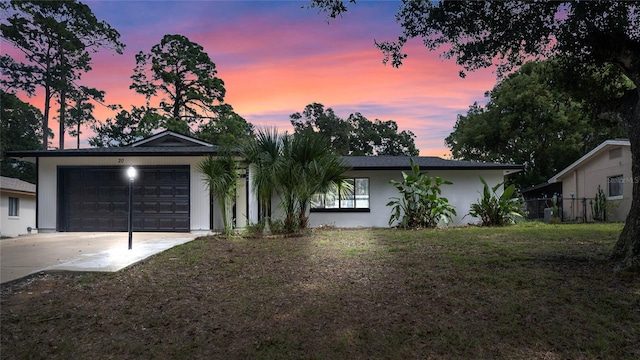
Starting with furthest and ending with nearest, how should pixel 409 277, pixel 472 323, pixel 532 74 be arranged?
pixel 532 74
pixel 409 277
pixel 472 323

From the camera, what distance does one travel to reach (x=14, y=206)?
22.9 meters

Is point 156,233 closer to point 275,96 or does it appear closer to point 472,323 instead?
point 275,96

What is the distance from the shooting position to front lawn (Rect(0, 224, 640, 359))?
13.0ft

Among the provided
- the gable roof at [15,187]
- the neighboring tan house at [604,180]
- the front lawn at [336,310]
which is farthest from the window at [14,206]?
the neighboring tan house at [604,180]

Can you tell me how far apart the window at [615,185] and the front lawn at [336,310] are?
13410 millimetres

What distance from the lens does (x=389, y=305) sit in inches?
192

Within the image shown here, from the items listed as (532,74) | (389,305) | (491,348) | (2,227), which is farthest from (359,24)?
(2,227)

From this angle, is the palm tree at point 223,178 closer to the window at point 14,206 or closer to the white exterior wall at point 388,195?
the white exterior wall at point 388,195

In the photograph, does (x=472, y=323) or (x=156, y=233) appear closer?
(x=472, y=323)

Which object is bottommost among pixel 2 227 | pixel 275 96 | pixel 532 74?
pixel 2 227

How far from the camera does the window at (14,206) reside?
22.5 meters

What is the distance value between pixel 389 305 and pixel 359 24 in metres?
6.22

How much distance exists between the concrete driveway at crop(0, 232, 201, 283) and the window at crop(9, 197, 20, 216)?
15114 mm

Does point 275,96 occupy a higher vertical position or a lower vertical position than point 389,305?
higher
